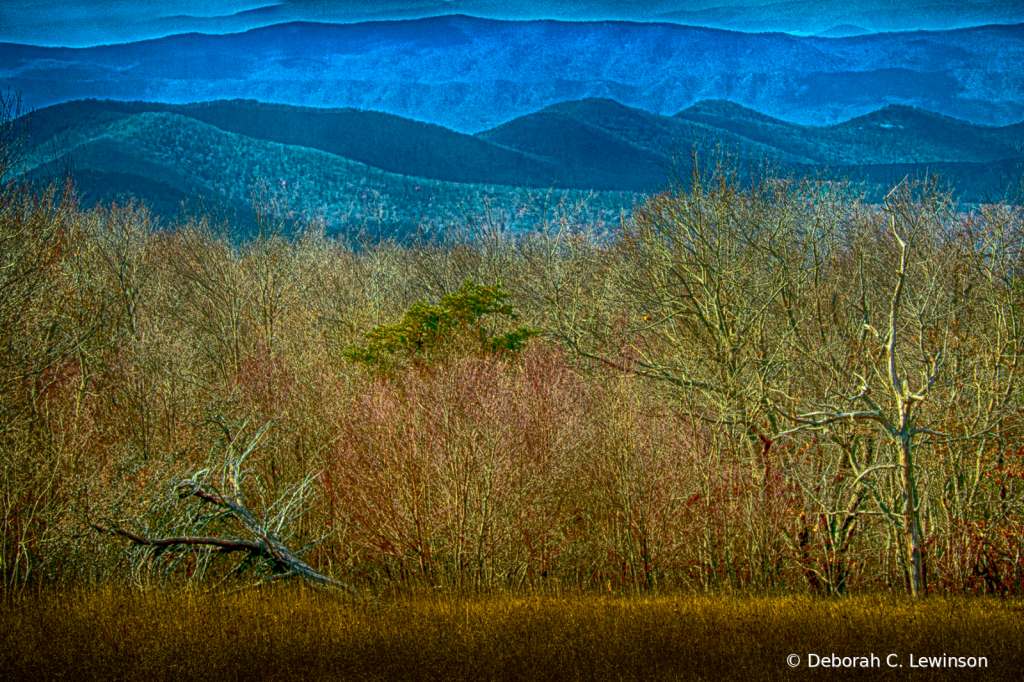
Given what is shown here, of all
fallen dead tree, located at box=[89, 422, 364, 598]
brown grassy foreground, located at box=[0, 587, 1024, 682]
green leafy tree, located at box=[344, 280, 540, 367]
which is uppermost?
green leafy tree, located at box=[344, 280, 540, 367]

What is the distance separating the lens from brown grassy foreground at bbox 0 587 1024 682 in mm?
9844

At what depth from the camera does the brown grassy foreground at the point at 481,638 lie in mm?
9844

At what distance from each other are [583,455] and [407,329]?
6.36 meters

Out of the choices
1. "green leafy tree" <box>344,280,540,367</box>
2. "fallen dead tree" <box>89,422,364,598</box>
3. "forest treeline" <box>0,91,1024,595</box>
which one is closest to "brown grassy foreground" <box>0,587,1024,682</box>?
"fallen dead tree" <box>89,422,364,598</box>

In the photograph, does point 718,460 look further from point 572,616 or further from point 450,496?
point 572,616

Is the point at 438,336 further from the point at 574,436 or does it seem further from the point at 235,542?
the point at 235,542

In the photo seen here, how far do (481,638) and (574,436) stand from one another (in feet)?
35.6

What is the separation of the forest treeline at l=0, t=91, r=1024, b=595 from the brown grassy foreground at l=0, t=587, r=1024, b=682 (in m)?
1.51

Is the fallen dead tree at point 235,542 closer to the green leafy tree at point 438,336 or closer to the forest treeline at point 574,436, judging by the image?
the forest treeline at point 574,436

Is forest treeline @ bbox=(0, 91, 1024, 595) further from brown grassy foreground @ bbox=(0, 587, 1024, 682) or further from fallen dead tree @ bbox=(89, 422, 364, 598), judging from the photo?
brown grassy foreground @ bbox=(0, 587, 1024, 682)

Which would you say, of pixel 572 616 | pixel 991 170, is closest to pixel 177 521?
pixel 572 616

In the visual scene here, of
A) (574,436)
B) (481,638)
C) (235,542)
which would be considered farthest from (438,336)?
(481,638)

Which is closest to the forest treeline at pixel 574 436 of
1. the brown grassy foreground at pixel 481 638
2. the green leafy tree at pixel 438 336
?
the green leafy tree at pixel 438 336

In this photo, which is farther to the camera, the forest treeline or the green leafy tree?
the green leafy tree
